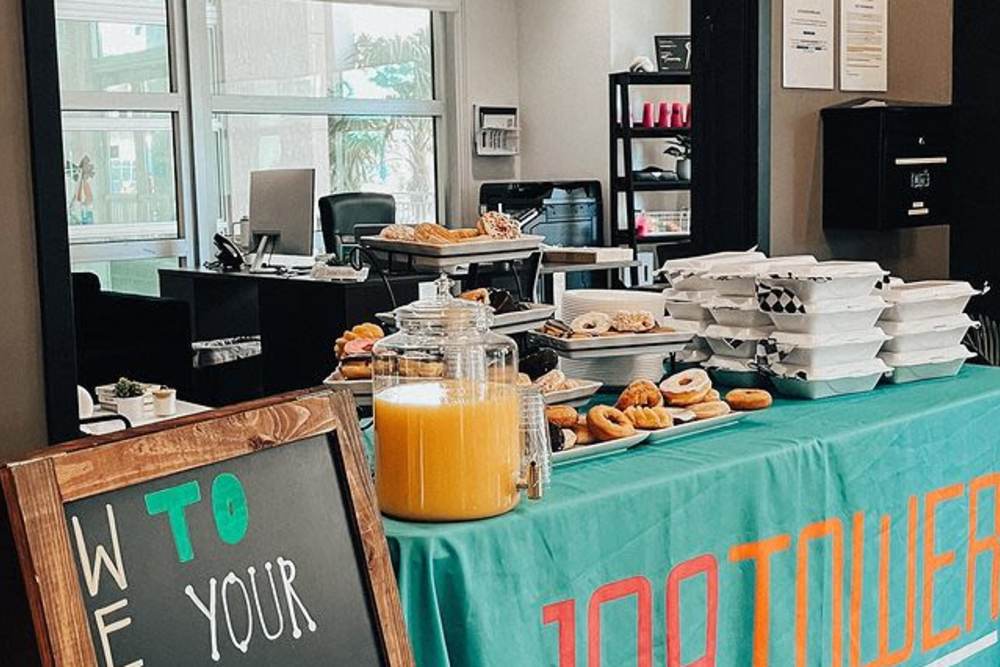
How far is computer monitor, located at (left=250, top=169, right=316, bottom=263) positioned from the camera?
666 cm

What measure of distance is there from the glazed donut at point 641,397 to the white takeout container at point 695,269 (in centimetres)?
48

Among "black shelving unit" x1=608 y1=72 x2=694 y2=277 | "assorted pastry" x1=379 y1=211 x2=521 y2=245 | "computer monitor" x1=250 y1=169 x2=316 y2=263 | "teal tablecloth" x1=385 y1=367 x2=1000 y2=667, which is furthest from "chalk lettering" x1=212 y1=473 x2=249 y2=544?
"black shelving unit" x1=608 y1=72 x2=694 y2=277

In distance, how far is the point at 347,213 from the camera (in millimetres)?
7520

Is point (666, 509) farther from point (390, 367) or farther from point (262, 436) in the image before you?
point (262, 436)

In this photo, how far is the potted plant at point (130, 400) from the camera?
3.90 m

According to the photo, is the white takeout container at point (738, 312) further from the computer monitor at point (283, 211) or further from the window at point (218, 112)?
the window at point (218, 112)

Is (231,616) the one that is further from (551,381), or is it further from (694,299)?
(694,299)

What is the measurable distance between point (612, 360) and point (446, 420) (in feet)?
2.83

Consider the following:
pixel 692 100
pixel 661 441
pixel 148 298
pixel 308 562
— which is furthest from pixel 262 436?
pixel 148 298

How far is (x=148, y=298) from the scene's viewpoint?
19.6ft

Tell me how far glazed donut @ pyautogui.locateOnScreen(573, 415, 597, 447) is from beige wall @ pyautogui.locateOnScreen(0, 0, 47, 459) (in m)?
0.77

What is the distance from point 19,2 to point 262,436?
0.70 meters

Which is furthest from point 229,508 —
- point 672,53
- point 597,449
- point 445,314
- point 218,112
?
point 672,53

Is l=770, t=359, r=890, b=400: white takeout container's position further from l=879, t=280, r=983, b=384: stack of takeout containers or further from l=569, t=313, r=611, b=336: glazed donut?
l=569, t=313, r=611, b=336: glazed donut
